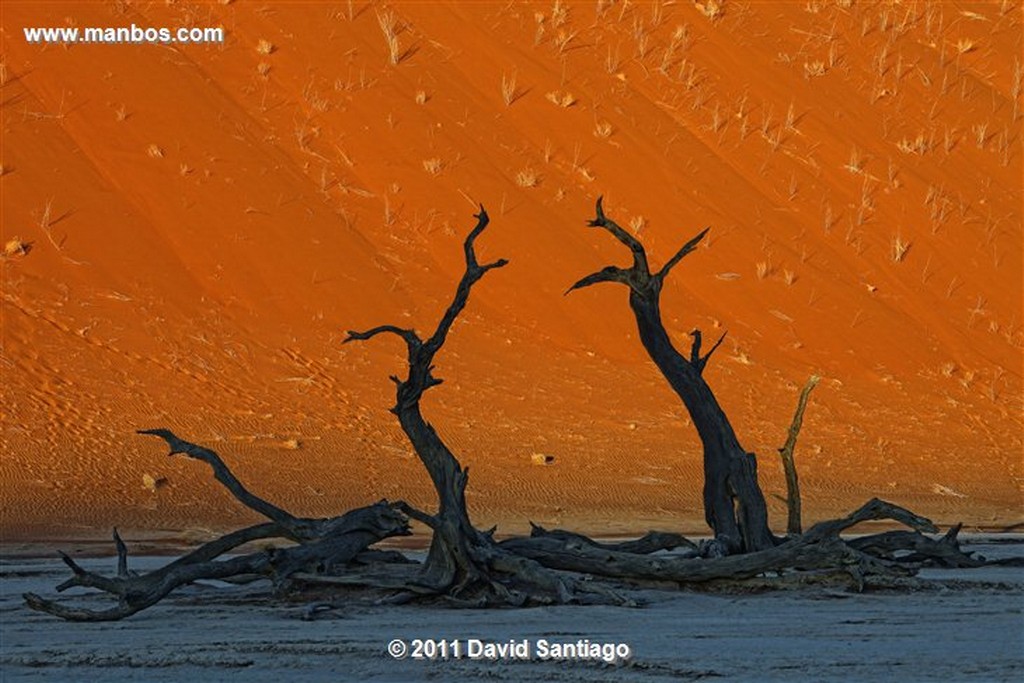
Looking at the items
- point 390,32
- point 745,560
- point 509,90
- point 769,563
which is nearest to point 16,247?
point 390,32

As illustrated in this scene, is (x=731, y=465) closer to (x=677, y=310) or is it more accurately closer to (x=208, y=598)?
(x=208, y=598)

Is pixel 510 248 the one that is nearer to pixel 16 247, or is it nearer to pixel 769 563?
pixel 16 247

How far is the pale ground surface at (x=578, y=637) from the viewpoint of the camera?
31.9ft

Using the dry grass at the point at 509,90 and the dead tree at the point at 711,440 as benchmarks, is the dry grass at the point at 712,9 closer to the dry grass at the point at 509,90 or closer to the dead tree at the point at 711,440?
the dry grass at the point at 509,90

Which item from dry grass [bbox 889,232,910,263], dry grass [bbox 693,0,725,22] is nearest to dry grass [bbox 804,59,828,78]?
dry grass [bbox 693,0,725,22]

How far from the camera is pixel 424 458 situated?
42.5 ft

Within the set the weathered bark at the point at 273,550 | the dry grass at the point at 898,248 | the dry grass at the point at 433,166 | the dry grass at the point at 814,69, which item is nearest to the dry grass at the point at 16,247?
the dry grass at the point at 433,166

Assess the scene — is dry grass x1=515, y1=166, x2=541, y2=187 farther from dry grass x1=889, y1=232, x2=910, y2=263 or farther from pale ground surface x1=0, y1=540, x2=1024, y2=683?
pale ground surface x1=0, y1=540, x2=1024, y2=683

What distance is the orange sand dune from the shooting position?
79.7ft

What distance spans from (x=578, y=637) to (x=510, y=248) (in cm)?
2017

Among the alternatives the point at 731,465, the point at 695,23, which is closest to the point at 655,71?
the point at 695,23

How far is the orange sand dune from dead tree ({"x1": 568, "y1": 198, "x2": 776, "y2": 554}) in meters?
6.19

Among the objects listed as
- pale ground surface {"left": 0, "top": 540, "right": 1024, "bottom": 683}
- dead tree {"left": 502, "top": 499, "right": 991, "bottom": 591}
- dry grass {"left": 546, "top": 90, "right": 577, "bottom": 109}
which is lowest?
pale ground surface {"left": 0, "top": 540, "right": 1024, "bottom": 683}

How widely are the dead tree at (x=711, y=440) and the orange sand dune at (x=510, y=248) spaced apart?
20.3 ft
